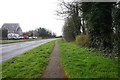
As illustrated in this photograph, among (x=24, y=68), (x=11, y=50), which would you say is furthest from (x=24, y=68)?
(x=11, y=50)

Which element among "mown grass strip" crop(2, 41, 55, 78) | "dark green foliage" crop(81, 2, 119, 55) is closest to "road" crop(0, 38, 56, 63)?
"mown grass strip" crop(2, 41, 55, 78)

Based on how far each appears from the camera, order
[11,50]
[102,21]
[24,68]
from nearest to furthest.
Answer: [24,68]
[102,21]
[11,50]

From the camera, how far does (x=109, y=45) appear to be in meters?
16.5

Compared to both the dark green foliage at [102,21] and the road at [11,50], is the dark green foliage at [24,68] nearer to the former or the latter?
the road at [11,50]

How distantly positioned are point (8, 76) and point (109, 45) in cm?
1010

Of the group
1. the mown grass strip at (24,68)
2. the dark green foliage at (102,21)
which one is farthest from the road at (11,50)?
the dark green foliage at (102,21)

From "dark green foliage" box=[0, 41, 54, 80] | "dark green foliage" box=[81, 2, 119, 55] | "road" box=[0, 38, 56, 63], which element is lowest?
"road" box=[0, 38, 56, 63]

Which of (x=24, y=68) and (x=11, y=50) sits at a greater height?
(x=24, y=68)

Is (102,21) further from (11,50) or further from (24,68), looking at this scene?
(11,50)

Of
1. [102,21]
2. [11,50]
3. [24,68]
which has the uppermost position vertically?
[102,21]

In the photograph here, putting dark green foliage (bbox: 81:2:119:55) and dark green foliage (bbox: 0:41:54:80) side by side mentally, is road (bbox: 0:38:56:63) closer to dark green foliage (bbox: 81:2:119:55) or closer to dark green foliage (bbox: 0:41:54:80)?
dark green foliage (bbox: 0:41:54:80)

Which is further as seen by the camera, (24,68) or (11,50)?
(11,50)

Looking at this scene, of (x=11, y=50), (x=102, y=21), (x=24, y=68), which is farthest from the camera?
(x=11, y=50)

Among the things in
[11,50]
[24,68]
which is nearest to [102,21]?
[24,68]
